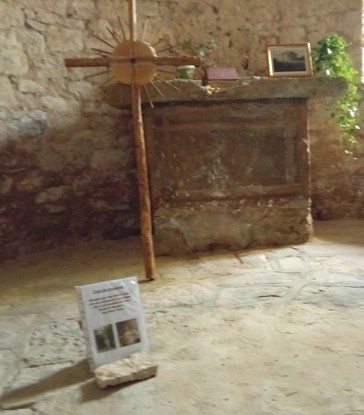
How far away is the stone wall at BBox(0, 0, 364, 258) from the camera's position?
10.7ft

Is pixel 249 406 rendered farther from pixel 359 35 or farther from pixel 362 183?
pixel 359 35

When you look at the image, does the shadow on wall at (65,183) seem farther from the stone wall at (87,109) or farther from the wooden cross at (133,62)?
the wooden cross at (133,62)

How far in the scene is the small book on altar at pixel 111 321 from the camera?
173cm

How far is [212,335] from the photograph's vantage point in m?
1.96

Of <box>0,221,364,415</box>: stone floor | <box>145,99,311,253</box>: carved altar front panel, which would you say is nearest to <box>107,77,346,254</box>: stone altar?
<box>145,99,311,253</box>: carved altar front panel

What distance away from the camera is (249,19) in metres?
3.91

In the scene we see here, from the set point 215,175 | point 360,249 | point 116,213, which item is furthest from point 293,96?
point 116,213

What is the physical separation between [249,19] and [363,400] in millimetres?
3212

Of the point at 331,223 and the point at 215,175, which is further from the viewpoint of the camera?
the point at 331,223

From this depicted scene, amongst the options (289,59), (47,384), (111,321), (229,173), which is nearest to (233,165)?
(229,173)

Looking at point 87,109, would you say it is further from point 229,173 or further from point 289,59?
point 289,59

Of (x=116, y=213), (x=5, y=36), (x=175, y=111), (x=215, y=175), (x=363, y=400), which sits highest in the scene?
(x=5, y=36)

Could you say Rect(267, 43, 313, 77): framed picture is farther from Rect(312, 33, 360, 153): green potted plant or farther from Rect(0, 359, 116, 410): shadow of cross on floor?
Rect(0, 359, 116, 410): shadow of cross on floor

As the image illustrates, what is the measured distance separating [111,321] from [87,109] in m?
2.17
